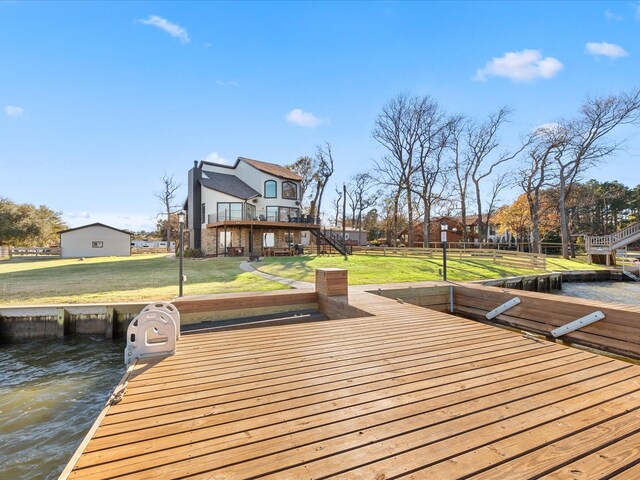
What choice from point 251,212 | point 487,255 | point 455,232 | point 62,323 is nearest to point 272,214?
point 251,212

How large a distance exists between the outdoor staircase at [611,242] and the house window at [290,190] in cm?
2398

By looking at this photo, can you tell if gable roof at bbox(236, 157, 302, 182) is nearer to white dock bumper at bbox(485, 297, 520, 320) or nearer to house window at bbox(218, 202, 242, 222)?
house window at bbox(218, 202, 242, 222)

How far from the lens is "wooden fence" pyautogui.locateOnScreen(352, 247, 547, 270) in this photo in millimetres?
17109

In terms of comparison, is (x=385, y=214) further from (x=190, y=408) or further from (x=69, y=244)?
(x=190, y=408)

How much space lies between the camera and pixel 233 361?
3.69 meters

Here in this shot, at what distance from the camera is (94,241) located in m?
28.4

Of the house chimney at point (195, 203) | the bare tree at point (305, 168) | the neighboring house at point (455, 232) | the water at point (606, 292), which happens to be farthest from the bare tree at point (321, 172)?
the water at point (606, 292)

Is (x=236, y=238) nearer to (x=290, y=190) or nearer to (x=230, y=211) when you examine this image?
(x=230, y=211)

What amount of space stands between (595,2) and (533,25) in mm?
1847

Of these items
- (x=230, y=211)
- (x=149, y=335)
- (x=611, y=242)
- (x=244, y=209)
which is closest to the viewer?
(x=149, y=335)

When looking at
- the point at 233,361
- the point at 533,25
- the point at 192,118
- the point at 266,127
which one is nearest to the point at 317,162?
the point at 266,127

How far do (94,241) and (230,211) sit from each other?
1515 cm

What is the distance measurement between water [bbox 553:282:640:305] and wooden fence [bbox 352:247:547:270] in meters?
1.86

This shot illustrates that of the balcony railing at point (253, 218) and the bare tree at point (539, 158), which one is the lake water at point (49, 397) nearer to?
the balcony railing at point (253, 218)
